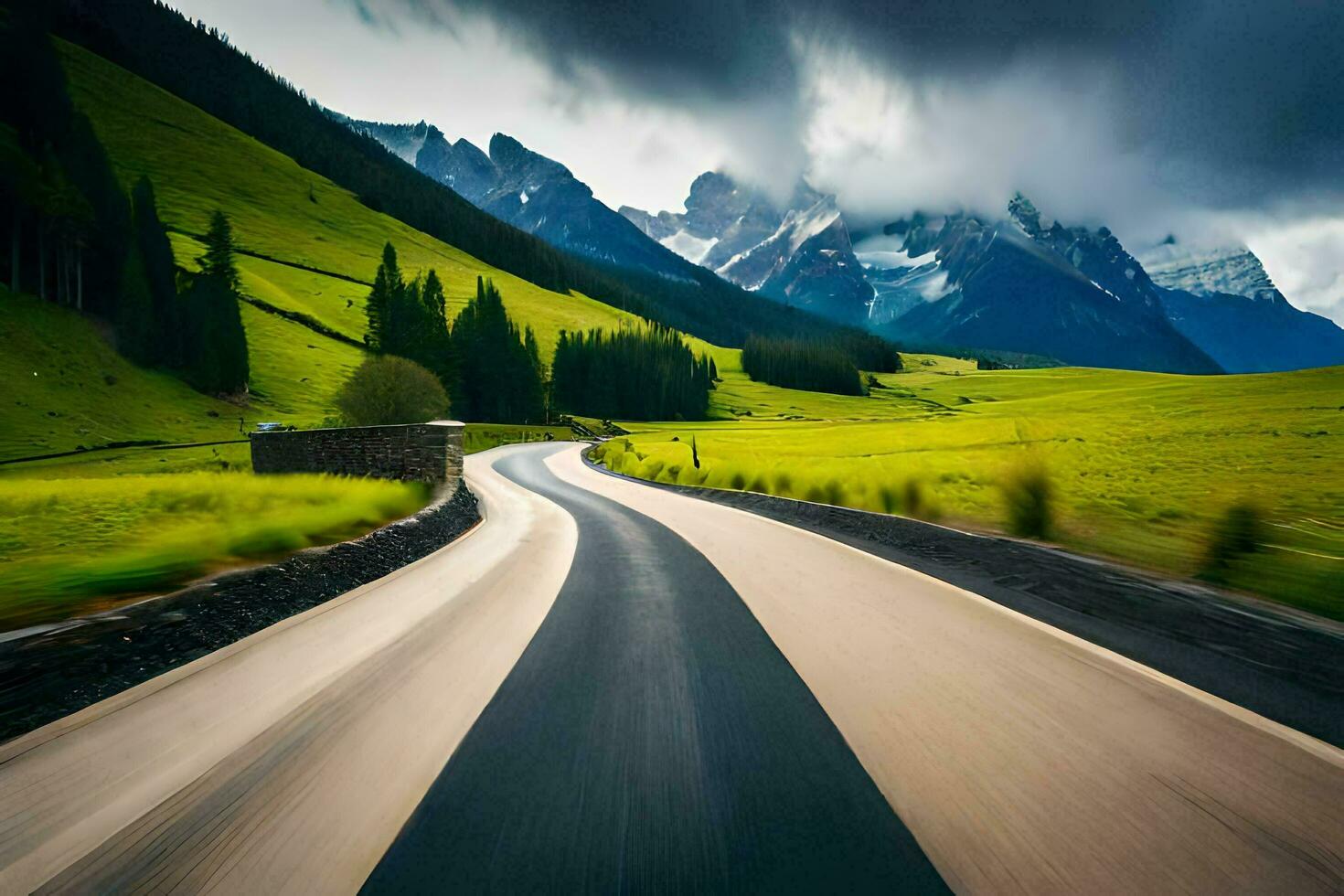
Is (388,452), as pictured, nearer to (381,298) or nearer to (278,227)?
(381,298)

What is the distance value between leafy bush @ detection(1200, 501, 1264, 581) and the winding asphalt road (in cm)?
178

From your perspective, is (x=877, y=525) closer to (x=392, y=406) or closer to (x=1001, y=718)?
(x=1001, y=718)

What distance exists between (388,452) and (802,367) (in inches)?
5510

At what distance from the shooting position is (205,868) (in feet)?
5.79

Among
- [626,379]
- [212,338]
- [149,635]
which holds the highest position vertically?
[626,379]

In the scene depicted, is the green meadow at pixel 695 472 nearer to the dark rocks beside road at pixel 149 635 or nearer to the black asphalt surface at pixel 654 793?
the dark rocks beside road at pixel 149 635

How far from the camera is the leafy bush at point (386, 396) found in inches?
1620

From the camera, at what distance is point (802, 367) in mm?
145375

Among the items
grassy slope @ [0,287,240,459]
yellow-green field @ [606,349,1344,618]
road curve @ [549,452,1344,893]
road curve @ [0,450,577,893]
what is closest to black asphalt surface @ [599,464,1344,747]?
road curve @ [549,452,1344,893]

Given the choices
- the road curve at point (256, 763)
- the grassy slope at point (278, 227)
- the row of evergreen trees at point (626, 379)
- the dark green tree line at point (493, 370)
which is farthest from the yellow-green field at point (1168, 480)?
the row of evergreen trees at point (626, 379)

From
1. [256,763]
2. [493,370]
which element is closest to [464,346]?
[493,370]

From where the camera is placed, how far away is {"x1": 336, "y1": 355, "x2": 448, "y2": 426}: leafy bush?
4116 cm

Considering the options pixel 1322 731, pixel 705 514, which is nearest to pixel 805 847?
pixel 1322 731

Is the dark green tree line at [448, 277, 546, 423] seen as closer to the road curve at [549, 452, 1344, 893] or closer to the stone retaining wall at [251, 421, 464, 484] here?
the stone retaining wall at [251, 421, 464, 484]
